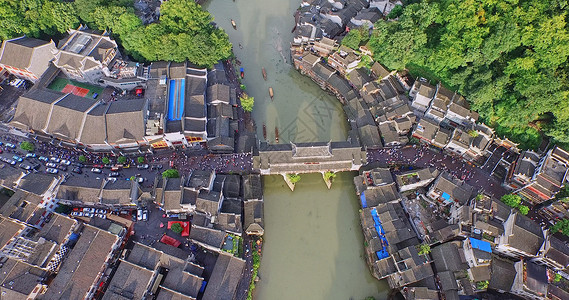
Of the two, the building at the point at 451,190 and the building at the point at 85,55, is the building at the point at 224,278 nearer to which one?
the building at the point at 451,190

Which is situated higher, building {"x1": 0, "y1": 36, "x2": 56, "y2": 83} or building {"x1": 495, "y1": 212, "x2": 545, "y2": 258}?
building {"x1": 0, "y1": 36, "x2": 56, "y2": 83}

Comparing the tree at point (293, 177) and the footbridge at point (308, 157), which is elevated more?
the footbridge at point (308, 157)

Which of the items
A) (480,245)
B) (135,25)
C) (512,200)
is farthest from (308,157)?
(135,25)

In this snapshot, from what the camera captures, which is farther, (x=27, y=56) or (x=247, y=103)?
(x=27, y=56)

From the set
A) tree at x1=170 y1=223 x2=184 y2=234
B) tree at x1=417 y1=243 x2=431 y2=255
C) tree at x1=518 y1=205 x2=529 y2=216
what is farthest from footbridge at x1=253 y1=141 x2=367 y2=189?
tree at x1=518 y1=205 x2=529 y2=216

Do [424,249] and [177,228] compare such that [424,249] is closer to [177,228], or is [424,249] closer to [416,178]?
[416,178]

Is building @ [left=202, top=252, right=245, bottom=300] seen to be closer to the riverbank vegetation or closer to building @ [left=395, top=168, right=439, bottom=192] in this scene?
the riverbank vegetation

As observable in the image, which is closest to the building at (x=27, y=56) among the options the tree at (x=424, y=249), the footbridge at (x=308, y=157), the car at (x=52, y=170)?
the car at (x=52, y=170)
